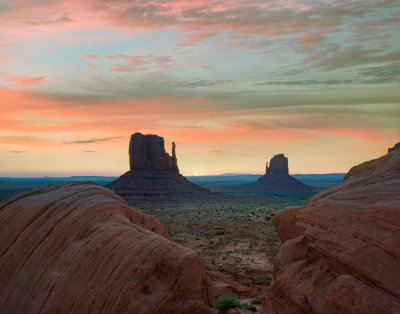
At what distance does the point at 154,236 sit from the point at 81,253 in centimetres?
201

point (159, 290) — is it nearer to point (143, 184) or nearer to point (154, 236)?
point (154, 236)

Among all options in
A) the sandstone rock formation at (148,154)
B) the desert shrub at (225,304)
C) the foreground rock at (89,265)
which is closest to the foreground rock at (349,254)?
the desert shrub at (225,304)

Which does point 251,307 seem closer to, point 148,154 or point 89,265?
point 89,265

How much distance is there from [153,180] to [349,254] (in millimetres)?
106906

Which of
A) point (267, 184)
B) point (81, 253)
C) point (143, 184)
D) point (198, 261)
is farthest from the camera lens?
point (267, 184)

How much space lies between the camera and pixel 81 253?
952 cm

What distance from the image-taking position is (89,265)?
363 inches

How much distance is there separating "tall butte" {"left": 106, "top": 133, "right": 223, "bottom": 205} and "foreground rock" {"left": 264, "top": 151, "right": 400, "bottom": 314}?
84461 mm

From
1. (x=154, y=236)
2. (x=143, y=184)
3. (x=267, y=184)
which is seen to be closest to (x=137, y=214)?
(x=154, y=236)

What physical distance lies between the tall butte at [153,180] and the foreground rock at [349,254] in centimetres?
8446

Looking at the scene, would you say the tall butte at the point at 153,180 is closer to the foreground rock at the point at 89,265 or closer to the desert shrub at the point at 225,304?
the desert shrub at the point at 225,304

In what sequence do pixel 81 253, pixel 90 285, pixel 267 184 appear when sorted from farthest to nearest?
pixel 267 184 → pixel 81 253 → pixel 90 285

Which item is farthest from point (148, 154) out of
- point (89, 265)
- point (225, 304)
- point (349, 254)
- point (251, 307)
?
point (349, 254)

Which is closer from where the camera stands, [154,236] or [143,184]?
[154,236]
